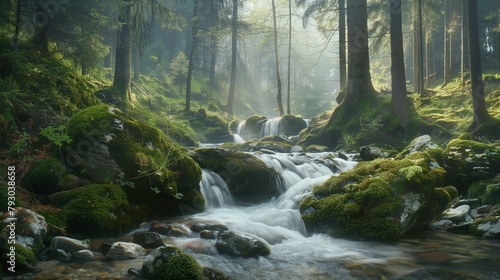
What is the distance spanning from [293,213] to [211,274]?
A: 10.9 feet

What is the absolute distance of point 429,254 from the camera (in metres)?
5.55

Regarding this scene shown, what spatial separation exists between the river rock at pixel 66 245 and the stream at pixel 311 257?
0.32 metres

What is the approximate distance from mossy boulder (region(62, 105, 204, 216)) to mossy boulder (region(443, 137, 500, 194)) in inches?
247

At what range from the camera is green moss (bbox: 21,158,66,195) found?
6070 mm

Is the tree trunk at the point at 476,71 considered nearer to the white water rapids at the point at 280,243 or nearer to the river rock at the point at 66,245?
the white water rapids at the point at 280,243

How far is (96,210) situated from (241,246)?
2.31 meters

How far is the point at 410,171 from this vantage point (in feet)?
22.2

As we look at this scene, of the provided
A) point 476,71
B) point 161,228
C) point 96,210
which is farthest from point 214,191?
point 476,71

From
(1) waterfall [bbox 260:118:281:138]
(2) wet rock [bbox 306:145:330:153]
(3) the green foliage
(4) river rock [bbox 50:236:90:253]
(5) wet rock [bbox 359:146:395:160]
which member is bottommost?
(4) river rock [bbox 50:236:90:253]

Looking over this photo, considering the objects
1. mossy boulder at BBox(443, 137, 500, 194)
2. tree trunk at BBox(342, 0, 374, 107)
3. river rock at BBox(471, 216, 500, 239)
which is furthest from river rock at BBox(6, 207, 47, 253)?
tree trunk at BBox(342, 0, 374, 107)

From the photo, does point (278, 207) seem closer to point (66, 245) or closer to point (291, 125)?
point (66, 245)

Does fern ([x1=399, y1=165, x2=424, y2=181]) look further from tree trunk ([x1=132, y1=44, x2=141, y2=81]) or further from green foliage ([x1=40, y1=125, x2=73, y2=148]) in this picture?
tree trunk ([x1=132, y1=44, x2=141, y2=81])

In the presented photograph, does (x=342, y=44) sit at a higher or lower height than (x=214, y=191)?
higher

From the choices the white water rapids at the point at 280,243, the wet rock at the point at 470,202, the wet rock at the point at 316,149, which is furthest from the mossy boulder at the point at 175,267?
the wet rock at the point at 316,149
